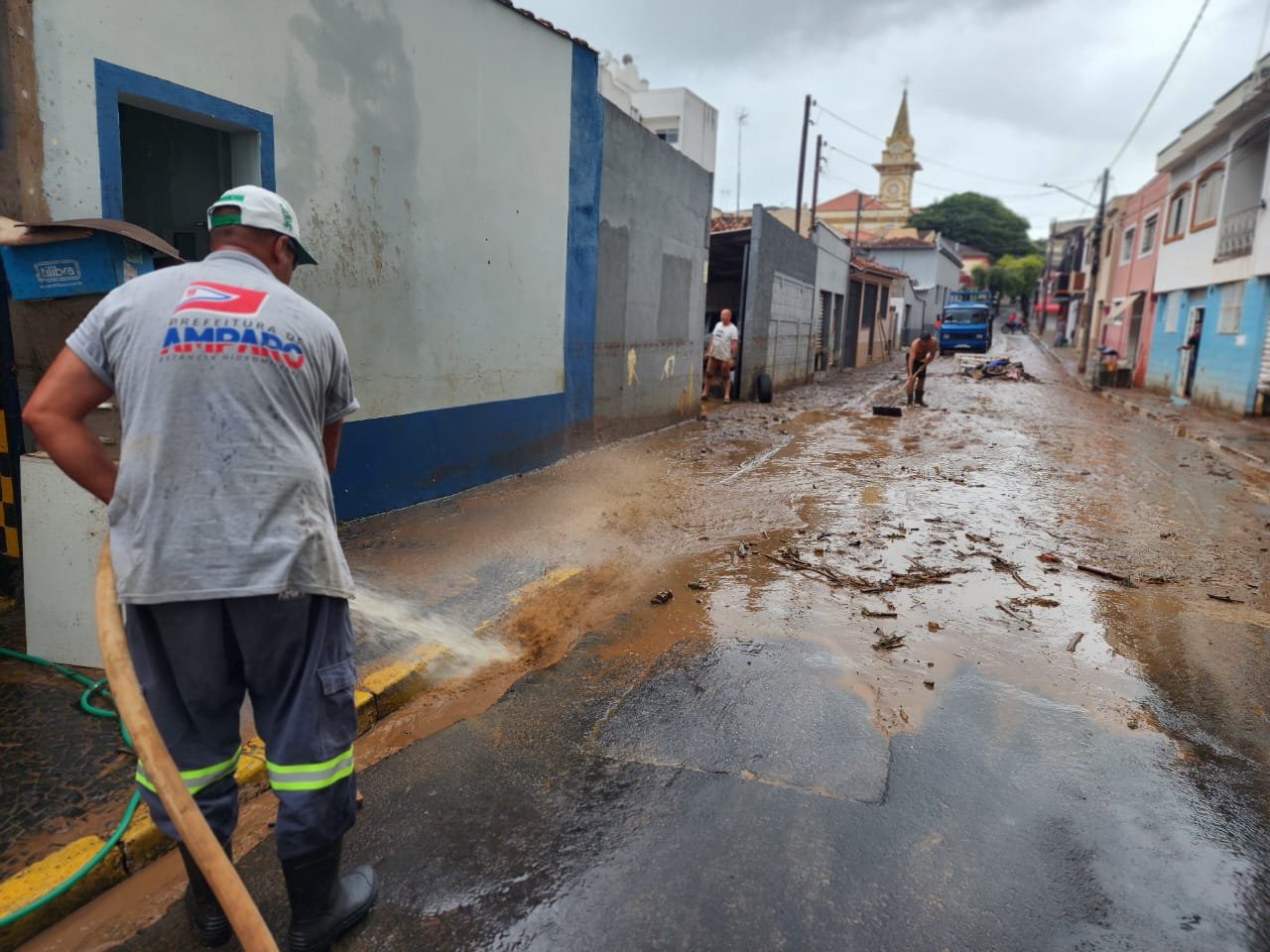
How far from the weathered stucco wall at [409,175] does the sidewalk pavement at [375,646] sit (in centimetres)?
69

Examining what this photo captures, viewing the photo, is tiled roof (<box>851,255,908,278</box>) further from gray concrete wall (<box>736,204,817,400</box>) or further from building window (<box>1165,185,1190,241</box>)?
building window (<box>1165,185,1190,241</box>)

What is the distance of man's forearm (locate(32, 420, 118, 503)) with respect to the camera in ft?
6.33

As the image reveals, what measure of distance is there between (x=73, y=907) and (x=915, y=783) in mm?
2901

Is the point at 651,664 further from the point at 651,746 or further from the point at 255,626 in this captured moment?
the point at 255,626

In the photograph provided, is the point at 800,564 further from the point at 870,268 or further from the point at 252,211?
the point at 870,268

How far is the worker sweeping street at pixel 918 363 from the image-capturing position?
672 inches

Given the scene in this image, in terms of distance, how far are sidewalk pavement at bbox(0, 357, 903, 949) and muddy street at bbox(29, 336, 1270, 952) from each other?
56mm

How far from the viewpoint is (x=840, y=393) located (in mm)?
20391

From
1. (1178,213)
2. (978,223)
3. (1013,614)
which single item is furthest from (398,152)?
(978,223)

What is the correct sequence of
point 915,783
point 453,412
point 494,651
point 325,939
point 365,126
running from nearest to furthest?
1. point 325,939
2. point 915,783
3. point 494,651
4. point 365,126
5. point 453,412

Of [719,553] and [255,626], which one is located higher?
[255,626]

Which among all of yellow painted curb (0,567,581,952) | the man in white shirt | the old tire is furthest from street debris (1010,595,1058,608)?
the old tire

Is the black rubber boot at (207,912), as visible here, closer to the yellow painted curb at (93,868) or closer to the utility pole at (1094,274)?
the yellow painted curb at (93,868)

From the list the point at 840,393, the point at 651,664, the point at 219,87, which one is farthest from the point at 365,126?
the point at 840,393
